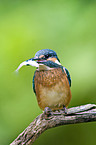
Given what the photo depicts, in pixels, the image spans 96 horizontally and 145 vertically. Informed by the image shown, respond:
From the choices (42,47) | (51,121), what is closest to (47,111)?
(51,121)

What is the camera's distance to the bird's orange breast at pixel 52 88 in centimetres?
313

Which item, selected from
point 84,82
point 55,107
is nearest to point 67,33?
point 84,82

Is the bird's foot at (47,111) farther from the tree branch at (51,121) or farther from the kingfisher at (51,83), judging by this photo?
the kingfisher at (51,83)

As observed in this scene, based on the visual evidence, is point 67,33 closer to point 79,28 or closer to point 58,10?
point 79,28

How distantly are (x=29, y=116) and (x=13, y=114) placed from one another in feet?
0.82

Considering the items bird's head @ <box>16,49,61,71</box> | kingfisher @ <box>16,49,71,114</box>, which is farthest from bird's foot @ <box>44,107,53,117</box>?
bird's head @ <box>16,49,61,71</box>

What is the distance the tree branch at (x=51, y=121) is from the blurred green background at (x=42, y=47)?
1379 millimetres

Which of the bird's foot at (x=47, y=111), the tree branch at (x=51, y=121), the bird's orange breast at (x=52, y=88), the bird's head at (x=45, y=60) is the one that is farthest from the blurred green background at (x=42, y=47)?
the bird's foot at (x=47, y=111)

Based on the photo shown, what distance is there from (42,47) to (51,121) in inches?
83.8

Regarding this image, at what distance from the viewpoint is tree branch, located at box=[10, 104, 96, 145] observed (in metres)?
2.82

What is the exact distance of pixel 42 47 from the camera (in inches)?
188

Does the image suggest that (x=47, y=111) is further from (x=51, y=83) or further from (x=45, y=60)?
(x=45, y=60)

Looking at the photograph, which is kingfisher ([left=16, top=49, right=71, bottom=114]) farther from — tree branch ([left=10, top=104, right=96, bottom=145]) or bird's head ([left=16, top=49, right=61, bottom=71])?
tree branch ([left=10, top=104, right=96, bottom=145])

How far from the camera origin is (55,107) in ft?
10.6
